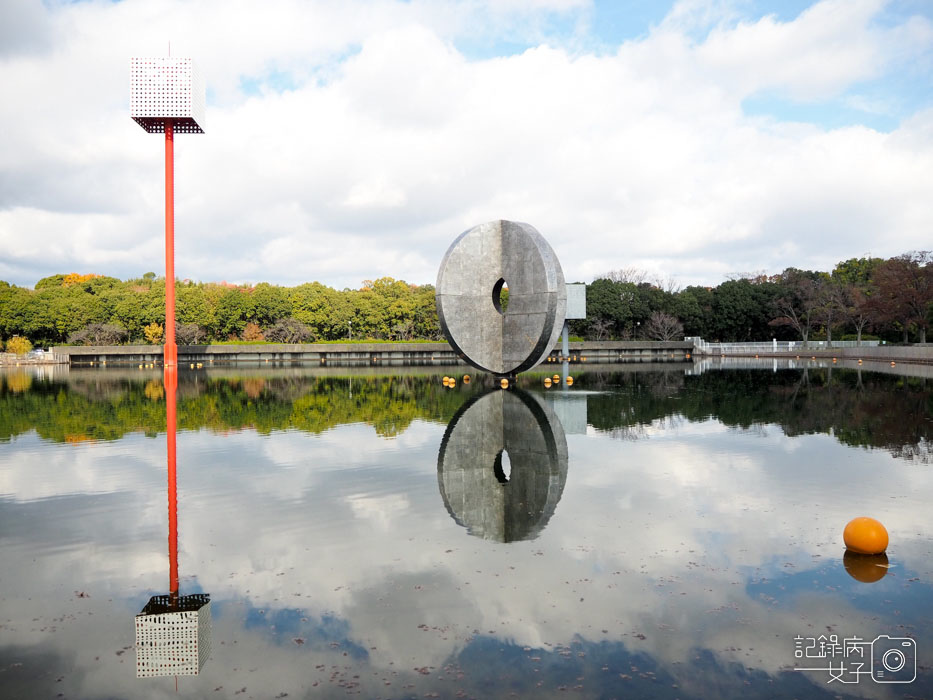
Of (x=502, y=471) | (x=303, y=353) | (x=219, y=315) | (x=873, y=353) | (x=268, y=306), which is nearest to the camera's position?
(x=502, y=471)

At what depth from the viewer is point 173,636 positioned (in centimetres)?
486

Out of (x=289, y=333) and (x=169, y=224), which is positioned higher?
(x=169, y=224)

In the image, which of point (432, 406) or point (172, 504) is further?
point (432, 406)

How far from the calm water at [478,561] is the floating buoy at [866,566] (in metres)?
0.03

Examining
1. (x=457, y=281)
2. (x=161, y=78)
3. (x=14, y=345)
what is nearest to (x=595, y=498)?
(x=457, y=281)

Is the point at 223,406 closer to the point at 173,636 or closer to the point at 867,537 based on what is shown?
the point at 173,636

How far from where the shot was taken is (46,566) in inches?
246

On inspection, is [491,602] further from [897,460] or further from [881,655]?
[897,460]

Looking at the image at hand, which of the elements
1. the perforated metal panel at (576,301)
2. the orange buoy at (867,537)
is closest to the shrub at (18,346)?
the perforated metal panel at (576,301)

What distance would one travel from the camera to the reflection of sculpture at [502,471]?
296 inches

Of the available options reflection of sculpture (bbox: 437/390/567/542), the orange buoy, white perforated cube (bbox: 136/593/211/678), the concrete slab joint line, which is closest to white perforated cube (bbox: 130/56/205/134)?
the concrete slab joint line

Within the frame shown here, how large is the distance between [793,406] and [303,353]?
41.3 metres

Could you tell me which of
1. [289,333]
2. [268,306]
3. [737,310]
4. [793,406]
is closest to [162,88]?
[793,406]

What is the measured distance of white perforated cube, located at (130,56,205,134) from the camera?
3366 cm
